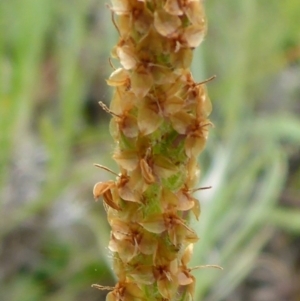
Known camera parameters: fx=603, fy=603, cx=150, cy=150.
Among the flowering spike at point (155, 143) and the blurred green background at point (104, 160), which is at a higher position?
the flowering spike at point (155, 143)

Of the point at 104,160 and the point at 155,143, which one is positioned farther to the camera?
the point at 104,160

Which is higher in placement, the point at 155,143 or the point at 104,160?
the point at 155,143

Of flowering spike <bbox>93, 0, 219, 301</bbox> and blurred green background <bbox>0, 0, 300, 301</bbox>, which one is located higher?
flowering spike <bbox>93, 0, 219, 301</bbox>

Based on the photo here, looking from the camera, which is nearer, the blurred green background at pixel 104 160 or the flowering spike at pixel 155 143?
the flowering spike at pixel 155 143

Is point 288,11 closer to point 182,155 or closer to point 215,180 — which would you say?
point 215,180

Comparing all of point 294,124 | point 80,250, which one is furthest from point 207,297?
point 294,124
